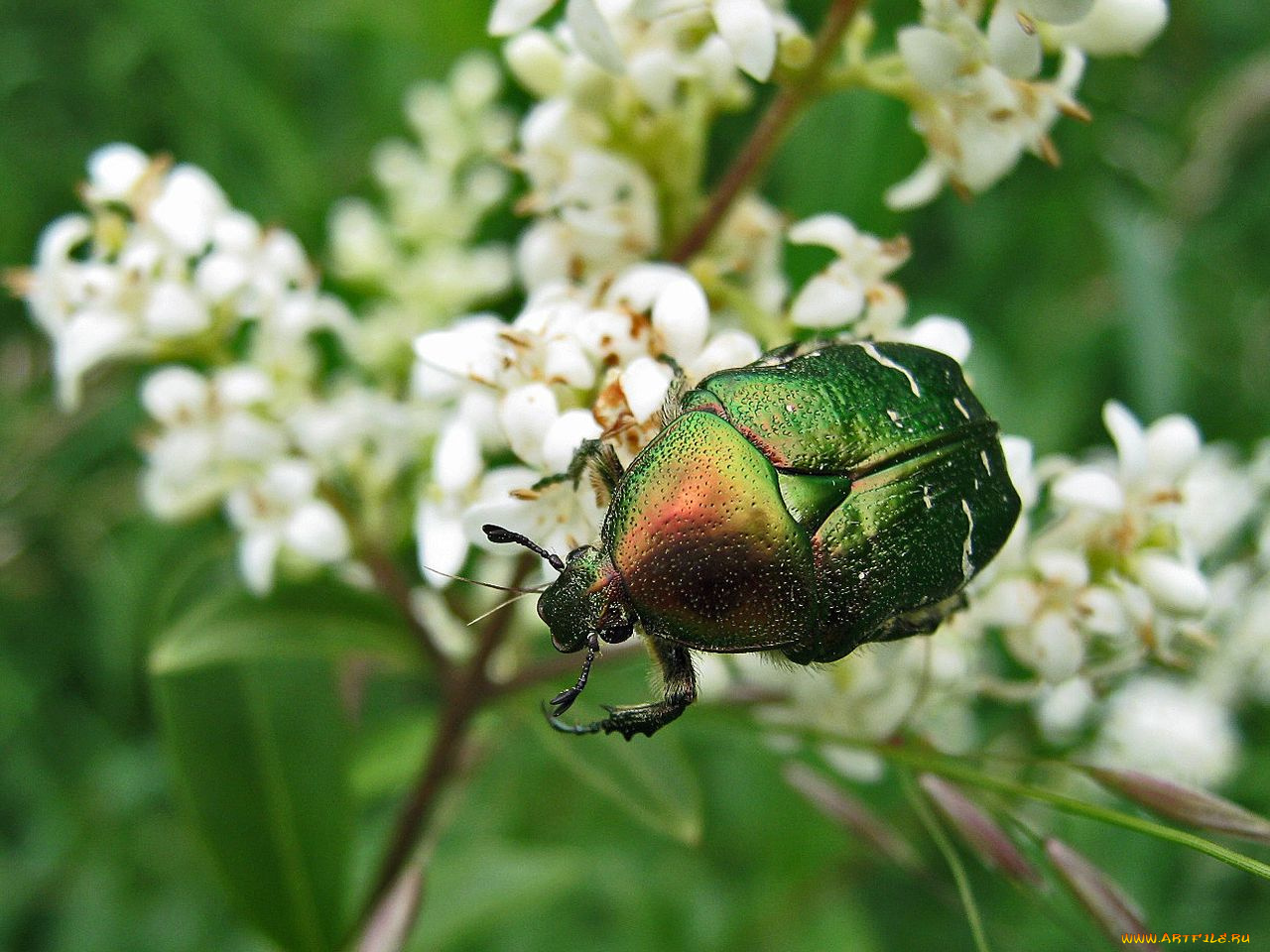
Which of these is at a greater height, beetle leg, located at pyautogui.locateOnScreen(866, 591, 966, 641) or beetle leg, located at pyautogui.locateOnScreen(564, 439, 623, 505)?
beetle leg, located at pyautogui.locateOnScreen(564, 439, 623, 505)

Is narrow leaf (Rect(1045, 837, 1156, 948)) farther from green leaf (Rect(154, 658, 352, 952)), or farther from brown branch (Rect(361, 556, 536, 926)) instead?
green leaf (Rect(154, 658, 352, 952))

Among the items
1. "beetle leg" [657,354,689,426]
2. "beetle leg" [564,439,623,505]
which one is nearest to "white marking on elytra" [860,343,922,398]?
"beetle leg" [657,354,689,426]

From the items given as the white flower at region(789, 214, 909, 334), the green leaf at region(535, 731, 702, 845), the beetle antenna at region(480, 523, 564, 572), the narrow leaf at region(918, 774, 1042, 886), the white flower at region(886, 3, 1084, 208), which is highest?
the white flower at region(886, 3, 1084, 208)

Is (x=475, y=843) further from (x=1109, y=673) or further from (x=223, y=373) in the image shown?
(x=1109, y=673)

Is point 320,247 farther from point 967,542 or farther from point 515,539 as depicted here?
point 967,542

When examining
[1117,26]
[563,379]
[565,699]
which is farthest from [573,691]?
[1117,26]
